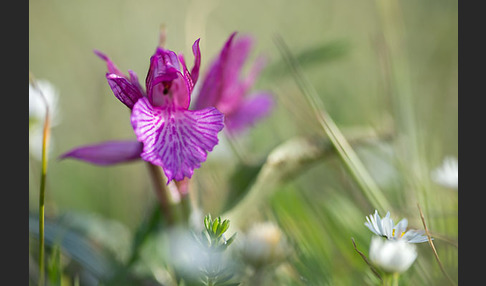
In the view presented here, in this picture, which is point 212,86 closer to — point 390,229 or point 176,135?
point 176,135

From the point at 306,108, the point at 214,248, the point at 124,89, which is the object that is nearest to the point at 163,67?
the point at 124,89

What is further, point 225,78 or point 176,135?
point 225,78

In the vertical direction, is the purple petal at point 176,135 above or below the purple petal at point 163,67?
below

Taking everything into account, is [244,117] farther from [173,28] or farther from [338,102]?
[173,28]

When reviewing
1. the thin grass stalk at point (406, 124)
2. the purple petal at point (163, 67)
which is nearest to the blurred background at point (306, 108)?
the thin grass stalk at point (406, 124)

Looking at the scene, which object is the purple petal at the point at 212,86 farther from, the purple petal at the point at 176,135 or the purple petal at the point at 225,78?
the purple petal at the point at 176,135

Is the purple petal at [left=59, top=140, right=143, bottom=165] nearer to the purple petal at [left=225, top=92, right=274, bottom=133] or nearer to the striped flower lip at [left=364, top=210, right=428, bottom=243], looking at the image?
the purple petal at [left=225, top=92, right=274, bottom=133]
